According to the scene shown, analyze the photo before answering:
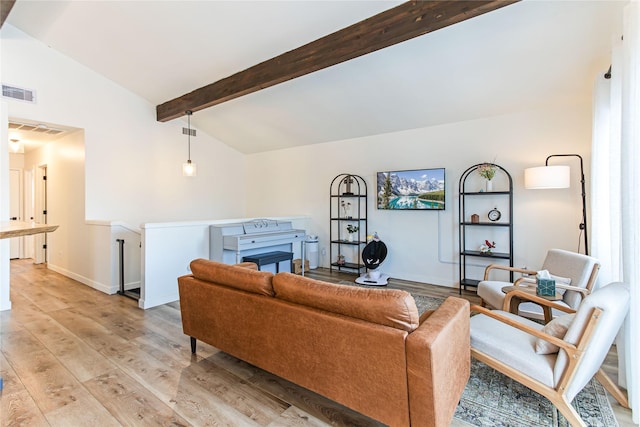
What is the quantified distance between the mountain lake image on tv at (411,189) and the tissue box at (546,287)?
229 centimetres

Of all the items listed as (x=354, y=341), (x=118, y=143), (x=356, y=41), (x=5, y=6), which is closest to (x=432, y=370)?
(x=354, y=341)

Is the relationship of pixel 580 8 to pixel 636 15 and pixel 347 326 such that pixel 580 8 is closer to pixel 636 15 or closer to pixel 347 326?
pixel 636 15

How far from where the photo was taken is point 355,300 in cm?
171

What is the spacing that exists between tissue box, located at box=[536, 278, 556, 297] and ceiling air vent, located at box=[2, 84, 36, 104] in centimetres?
Result: 657

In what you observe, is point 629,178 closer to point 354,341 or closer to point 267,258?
point 354,341

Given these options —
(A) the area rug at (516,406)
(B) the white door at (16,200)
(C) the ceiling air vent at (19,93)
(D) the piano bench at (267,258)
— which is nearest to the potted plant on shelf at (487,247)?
(A) the area rug at (516,406)

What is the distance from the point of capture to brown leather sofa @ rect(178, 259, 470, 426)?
1.52 m

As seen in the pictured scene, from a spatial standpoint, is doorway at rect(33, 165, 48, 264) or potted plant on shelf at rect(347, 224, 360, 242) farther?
doorway at rect(33, 165, 48, 264)

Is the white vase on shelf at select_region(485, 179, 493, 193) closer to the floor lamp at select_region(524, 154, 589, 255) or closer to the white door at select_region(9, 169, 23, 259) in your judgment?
the floor lamp at select_region(524, 154, 589, 255)

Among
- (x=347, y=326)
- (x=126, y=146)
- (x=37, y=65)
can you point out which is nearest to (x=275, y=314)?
(x=347, y=326)

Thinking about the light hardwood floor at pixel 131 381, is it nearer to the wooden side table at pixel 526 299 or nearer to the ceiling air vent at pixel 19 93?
the wooden side table at pixel 526 299

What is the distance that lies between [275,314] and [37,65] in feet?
17.4

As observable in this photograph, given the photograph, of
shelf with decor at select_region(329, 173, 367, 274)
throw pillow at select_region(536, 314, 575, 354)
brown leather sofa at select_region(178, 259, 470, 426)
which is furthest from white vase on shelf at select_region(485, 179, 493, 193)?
brown leather sofa at select_region(178, 259, 470, 426)

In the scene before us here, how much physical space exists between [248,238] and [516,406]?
3616 millimetres
